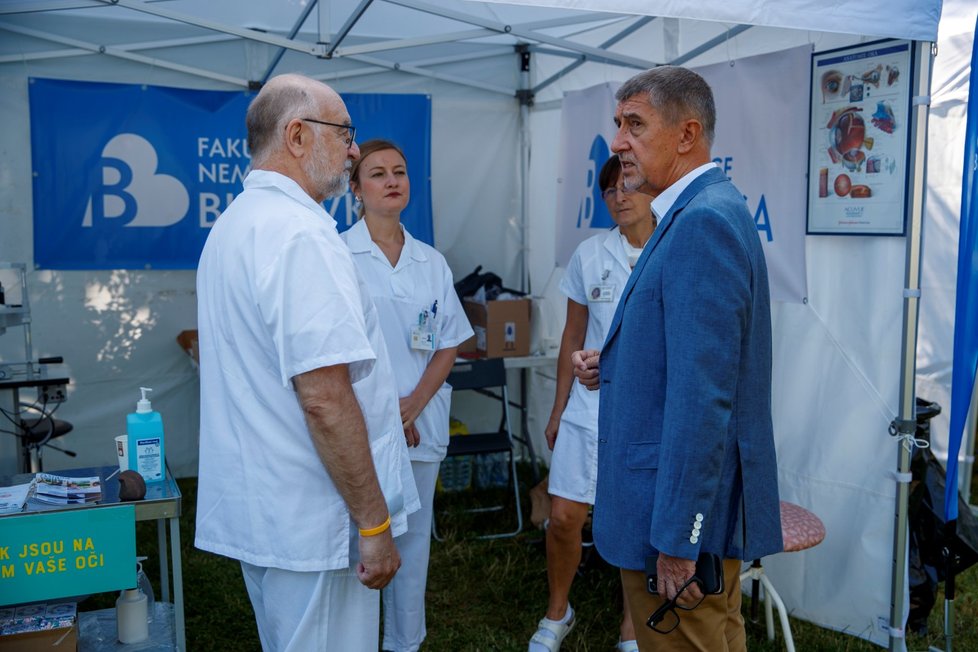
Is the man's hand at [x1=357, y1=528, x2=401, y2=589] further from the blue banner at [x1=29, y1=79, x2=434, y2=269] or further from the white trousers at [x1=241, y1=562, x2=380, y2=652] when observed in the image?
the blue banner at [x1=29, y1=79, x2=434, y2=269]

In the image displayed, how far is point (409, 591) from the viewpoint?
9.41ft

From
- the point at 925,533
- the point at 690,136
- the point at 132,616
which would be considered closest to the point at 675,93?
the point at 690,136

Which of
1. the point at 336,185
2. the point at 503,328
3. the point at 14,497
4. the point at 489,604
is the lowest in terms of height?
the point at 489,604

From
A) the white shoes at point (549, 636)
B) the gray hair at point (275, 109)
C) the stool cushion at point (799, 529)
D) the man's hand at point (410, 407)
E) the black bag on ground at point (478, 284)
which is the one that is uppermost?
the gray hair at point (275, 109)

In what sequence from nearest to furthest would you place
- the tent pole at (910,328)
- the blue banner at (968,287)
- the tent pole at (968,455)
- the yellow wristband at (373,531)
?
the yellow wristband at (373,531) → the blue banner at (968,287) → the tent pole at (910,328) → the tent pole at (968,455)

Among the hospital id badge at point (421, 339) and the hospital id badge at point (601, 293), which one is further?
the hospital id badge at point (601, 293)

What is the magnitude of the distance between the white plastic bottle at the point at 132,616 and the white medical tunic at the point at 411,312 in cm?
90

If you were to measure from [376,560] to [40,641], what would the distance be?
112cm

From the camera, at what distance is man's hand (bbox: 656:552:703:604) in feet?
5.45

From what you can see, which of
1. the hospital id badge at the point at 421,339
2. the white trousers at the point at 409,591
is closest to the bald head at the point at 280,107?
the hospital id badge at the point at 421,339

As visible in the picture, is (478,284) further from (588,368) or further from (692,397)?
(692,397)

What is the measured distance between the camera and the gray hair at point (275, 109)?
1.79 meters

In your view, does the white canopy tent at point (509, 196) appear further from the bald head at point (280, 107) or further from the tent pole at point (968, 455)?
the bald head at point (280, 107)

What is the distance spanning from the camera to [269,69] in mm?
4809
